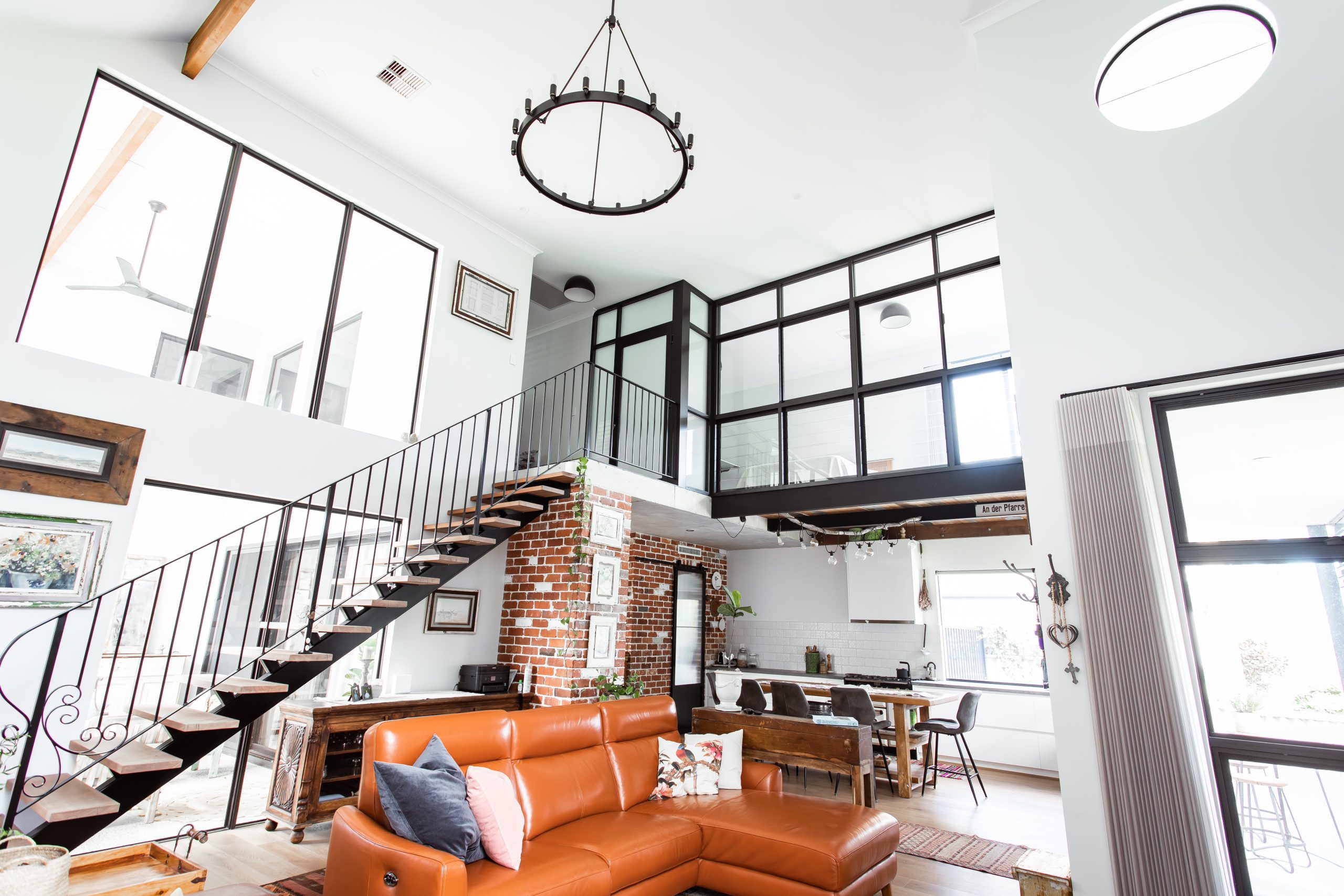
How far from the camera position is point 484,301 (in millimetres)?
6285

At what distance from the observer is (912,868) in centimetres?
392

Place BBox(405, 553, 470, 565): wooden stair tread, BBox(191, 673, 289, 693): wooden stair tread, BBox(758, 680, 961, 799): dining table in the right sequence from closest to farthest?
BBox(191, 673, 289, 693): wooden stair tread
BBox(405, 553, 470, 565): wooden stair tread
BBox(758, 680, 961, 799): dining table

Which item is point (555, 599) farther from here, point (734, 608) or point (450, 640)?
point (734, 608)

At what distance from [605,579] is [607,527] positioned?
0.44m

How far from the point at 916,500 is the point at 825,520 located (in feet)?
5.59

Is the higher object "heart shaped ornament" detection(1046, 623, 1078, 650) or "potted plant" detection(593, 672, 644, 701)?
"heart shaped ornament" detection(1046, 623, 1078, 650)

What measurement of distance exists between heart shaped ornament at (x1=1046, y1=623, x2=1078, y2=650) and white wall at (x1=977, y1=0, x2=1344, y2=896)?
0.04 metres

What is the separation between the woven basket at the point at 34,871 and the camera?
2137 mm

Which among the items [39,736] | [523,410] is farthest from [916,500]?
[39,736]

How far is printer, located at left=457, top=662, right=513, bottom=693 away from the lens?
5141mm

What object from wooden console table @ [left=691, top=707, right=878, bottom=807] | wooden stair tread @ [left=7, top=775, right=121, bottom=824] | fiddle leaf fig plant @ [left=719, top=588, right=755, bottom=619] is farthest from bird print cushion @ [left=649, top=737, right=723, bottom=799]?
fiddle leaf fig plant @ [left=719, top=588, right=755, bottom=619]

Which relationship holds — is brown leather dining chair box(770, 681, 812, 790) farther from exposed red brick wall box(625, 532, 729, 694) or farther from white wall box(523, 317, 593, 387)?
white wall box(523, 317, 593, 387)

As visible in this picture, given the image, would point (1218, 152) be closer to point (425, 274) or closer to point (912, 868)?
point (912, 868)

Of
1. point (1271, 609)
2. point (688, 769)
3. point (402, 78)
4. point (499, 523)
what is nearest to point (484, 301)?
point (402, 78)
